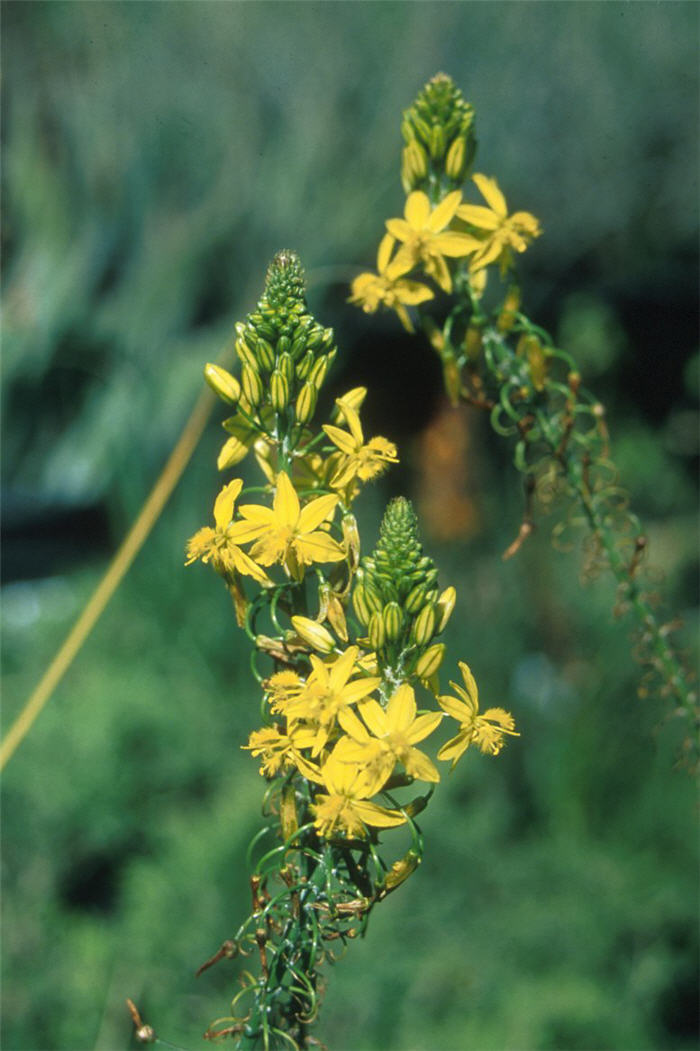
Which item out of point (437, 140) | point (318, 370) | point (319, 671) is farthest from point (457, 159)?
point (319, 671)

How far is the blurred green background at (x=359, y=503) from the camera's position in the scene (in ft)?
6.20

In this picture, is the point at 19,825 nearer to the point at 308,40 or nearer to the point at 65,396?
the point at 65,396

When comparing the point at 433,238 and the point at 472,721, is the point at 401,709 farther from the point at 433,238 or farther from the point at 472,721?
the point at 433,238

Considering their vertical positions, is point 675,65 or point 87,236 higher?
point 675,65

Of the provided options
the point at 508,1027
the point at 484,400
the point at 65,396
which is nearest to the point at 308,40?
the point at 65,396

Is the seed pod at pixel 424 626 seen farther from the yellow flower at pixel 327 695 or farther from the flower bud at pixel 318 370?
the flower bud at pixel 318 370

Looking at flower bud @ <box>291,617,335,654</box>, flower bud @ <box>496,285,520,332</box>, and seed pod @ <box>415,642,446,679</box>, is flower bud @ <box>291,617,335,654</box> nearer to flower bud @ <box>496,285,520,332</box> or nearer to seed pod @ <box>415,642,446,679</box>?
seed pod @ <box>415,642,446,679</box>

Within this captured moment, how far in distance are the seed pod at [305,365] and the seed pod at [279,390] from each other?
0.02 m

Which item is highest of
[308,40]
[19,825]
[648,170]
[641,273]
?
[308,40]

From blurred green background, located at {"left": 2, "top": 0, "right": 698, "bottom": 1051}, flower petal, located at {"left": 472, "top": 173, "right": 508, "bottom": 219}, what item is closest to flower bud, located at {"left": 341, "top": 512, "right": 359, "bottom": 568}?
flower petal, located at {"left": 472, "top": 173, "right": 508, "bottom": 219}

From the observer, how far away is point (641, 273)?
3592 mm

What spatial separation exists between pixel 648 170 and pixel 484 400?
9.53 ft

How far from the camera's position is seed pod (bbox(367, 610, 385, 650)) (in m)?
0.62

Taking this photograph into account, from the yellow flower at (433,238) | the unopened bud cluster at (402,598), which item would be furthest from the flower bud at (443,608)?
the yellow flower at (433,238)
